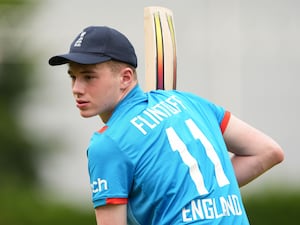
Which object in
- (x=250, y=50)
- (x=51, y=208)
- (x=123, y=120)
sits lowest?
(x=51, y=208)

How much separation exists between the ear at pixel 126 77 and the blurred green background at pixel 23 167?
4661 mm

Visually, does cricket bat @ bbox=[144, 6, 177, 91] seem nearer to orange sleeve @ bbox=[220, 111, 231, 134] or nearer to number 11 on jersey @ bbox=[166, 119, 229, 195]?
orange sleeve @ bbox=[220, 111, 231, 134]

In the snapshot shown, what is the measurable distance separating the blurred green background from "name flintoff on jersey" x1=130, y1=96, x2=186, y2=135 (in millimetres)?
4606

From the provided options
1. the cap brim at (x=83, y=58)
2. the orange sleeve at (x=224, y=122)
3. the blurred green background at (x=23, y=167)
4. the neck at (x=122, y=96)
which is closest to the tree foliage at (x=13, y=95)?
the blurred green background at (x=23, y=167)

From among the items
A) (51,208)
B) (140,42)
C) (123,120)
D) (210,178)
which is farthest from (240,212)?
(140,42)

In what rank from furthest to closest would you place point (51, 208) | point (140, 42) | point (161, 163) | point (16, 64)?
1. point (16, 64)
2. point (140, 42)
3. point (51, 208)
4. point (161, 163)

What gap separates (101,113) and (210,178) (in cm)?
46

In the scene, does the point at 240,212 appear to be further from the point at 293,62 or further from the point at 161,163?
the point at 293,62

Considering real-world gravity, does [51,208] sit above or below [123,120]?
below

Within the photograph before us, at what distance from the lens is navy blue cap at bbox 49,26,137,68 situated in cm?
392

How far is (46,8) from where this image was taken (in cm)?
1084

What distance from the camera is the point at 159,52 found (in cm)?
468

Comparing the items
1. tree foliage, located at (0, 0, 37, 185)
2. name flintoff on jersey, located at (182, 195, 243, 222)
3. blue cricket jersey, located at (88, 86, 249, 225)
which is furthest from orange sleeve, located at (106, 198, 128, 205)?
tree foliage, located at (0, 0, 37, 185)

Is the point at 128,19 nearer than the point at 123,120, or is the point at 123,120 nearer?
the point at 123,120
